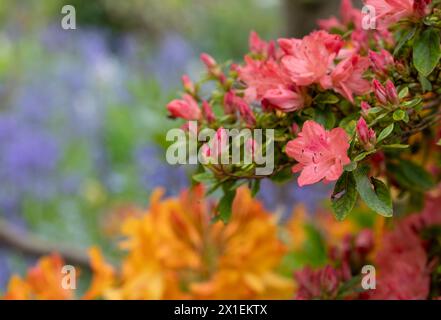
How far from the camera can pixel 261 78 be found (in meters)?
0.71

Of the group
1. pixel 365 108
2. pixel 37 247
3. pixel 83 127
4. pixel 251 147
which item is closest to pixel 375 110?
pixel 365 108

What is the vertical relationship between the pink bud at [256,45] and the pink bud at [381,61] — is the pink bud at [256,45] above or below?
above

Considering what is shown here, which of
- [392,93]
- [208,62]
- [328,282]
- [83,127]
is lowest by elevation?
[328,282]

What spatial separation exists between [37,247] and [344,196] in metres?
1.19

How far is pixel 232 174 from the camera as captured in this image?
27.4 inches

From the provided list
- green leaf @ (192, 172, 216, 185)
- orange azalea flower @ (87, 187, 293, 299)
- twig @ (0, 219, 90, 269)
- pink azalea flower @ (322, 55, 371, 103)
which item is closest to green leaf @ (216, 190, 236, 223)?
green leaf @ (192, 172, 216, 185)

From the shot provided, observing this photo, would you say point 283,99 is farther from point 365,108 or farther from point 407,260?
point 407,260

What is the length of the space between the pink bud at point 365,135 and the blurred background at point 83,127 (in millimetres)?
471

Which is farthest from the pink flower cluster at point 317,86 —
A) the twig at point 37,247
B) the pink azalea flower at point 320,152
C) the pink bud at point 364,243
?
the twig at point 37,247

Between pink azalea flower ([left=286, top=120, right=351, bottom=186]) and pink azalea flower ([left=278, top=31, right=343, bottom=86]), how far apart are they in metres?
0.06

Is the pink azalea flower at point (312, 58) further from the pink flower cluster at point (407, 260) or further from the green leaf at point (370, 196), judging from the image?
the pink flower cluster at point (407, 260)

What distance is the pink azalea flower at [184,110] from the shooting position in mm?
746

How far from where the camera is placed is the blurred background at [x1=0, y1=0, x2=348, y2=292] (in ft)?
6.60

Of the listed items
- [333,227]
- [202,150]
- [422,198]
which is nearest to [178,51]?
[333,227]
